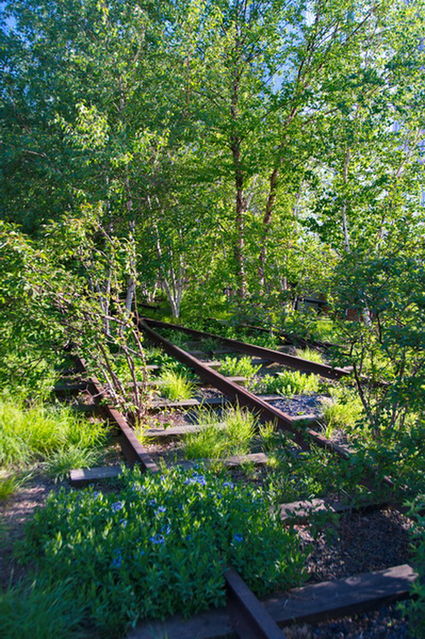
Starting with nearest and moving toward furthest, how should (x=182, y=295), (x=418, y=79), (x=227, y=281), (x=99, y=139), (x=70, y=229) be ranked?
(x=70, y=229) → (x=99, y=139) → (x=418, y=79) → (x=227, y=281) → (x=182, y=295)

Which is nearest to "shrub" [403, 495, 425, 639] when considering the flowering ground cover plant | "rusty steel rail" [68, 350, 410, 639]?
"rusty steel rail" [68, 350, 410, 639]

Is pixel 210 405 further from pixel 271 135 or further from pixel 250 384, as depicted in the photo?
pixel 271 135

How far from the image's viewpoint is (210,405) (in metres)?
5.73

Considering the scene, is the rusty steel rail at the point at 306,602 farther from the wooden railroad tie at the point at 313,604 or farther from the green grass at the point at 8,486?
the green grass at the point at 8,486

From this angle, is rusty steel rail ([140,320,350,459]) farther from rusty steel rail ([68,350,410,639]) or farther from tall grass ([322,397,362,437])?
rusty steel rail ([68,350,410,639])

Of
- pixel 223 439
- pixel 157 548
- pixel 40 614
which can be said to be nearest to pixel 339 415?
pixel 223 439

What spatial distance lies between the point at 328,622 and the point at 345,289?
2.28 m

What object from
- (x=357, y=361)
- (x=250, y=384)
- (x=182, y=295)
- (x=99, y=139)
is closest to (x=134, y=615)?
(x=357, y=361)

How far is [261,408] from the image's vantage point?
5027 mm

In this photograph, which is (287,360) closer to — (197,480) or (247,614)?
(197,480)

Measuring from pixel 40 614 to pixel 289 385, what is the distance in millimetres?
4516

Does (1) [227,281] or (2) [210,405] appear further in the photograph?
(1) [227,281]

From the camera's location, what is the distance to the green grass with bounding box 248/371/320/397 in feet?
20.4

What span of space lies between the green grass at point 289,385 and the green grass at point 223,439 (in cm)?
149
